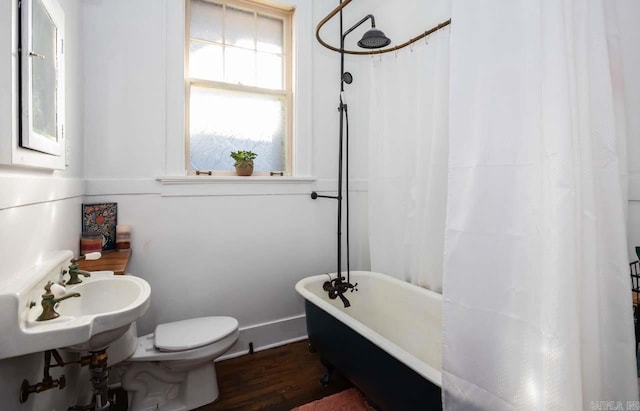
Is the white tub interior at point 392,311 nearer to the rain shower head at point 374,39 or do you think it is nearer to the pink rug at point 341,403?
the pink rug at point 341,403

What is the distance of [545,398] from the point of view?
3.02ft

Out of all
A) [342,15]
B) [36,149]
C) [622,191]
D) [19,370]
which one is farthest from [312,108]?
[19,370]

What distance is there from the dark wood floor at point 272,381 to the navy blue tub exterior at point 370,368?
19cm

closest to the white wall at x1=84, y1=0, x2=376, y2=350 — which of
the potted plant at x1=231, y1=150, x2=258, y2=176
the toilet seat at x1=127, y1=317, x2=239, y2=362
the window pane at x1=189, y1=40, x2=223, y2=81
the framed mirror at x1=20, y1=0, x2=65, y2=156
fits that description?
the potted plant at x1=231, y1=150, x2=258, y2=176

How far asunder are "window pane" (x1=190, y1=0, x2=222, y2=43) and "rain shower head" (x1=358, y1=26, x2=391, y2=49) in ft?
3.73

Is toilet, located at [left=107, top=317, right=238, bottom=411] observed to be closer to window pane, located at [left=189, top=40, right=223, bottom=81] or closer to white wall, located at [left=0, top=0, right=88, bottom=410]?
white wall, located at [left=0, top=0, right=88, bottom=410]

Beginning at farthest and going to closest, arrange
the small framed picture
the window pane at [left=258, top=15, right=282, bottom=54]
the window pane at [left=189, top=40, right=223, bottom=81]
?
the window pane at [left=258, top=15, right=282, bottom=54] → the window pane at [left=189, top=40, right=223, bottom=81] → the small framed picture

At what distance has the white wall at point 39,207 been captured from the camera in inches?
36.8

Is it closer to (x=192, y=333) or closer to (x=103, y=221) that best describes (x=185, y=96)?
(x=103, y=221)

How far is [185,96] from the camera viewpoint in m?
2.25

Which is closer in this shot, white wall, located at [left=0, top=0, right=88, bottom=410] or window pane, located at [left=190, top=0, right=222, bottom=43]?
white wall, located at [left=0, top=0, right=88, bottom=410]

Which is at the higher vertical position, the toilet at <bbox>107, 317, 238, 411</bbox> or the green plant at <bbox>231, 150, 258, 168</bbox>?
the green plant at <bbox>231, 150, 258, 168</bbox>

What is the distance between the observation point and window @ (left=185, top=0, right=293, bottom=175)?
231 centimetres

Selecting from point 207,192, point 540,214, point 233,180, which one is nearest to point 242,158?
point 233,180
